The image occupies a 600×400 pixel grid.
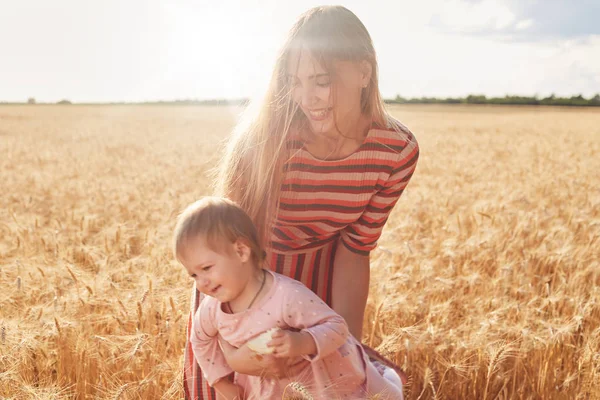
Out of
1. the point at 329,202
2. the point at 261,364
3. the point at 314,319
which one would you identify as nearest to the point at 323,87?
the point at 329,202

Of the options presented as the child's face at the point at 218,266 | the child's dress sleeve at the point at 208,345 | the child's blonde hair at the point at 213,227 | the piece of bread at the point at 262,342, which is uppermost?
the child's blonde hair at the point at 213,227

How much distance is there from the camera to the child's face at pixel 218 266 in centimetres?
153

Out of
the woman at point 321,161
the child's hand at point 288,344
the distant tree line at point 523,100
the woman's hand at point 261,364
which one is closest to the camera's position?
the child's hand at point 288,344

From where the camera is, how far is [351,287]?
2184 millimetres

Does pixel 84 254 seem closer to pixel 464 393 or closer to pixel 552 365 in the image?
pixel 464 393

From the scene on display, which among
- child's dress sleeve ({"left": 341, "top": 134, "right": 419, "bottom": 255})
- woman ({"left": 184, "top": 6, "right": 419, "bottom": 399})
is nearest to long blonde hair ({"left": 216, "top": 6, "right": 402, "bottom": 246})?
woman ({"left": 184, "top": 6, "right": 419, "bottom": 399})

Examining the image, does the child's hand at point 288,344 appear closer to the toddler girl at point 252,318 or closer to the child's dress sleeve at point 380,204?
the toddler girl at point 252,318

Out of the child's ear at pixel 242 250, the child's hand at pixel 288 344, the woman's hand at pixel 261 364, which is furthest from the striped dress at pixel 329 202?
the child's hand at pixel 288 344

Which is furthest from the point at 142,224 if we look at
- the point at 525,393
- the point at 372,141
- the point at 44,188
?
the point at 525,393

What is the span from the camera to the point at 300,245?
2211 mm

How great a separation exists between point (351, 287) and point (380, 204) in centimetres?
36

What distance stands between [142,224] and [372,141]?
9.66ft

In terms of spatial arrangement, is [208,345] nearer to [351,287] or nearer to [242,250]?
[242,250]

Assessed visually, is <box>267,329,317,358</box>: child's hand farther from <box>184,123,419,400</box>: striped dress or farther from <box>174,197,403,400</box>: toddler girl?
<box>184,123,419,400</box>: striped dress
